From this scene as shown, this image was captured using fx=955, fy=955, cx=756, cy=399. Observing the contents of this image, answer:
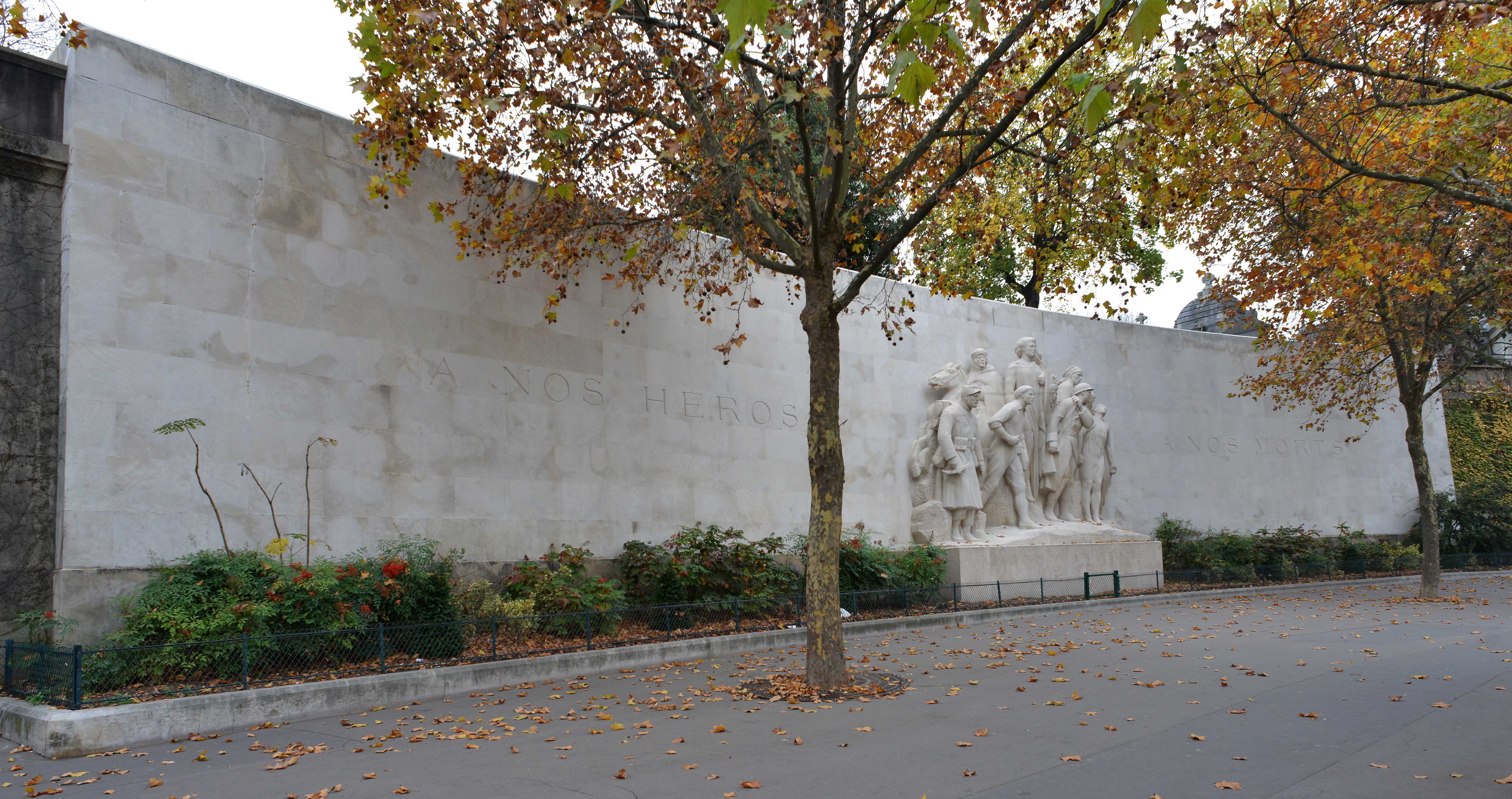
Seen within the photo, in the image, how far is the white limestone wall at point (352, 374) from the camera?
10203mm

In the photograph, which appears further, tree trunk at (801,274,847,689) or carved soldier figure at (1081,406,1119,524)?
carved soldier figure at (1081,406,1119,524)

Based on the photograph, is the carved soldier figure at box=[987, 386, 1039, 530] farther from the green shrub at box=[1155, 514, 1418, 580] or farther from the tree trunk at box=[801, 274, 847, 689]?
the tree trunk at box=[801, 274, 847, 689]

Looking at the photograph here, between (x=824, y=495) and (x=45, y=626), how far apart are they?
7.71 metres

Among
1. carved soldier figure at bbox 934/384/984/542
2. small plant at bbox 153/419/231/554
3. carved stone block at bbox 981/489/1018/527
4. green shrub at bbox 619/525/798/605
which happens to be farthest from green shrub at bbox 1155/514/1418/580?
small plant at bbox 153/419/231/554

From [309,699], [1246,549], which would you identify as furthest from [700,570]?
[1246,549]

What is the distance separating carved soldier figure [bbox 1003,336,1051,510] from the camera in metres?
20.5

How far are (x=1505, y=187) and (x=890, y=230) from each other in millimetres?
15647

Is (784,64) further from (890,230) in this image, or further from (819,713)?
(890,230)

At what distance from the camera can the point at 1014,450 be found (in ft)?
64.5

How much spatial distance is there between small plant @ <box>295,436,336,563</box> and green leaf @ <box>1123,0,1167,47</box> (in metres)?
10.2

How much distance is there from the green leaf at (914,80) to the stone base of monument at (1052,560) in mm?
12571

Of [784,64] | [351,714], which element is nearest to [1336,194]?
[784,64]

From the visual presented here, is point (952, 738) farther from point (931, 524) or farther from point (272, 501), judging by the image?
point (931, 524)

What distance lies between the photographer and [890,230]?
1053 inches
